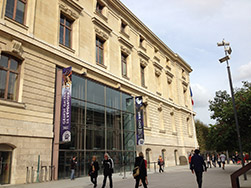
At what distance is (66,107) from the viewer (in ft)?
52.0

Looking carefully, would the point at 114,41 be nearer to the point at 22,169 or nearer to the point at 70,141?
the point at 70,141

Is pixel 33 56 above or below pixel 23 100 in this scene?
above

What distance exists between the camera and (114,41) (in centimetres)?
2508

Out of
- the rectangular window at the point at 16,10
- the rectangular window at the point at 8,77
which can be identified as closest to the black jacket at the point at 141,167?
the rectangular window at the point at 8,77

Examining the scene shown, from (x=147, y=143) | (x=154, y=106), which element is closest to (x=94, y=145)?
(x=147, y=143)

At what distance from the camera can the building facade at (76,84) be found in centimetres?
1384

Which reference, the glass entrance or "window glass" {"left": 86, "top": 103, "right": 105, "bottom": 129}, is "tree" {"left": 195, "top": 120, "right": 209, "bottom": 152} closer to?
"window glass" {"left": 86, "top": 103, "right": 105, "bottom": 129}

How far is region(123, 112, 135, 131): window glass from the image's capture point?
→ 76.5 feet

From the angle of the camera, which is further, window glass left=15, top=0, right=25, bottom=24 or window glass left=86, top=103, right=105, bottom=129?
window glass left=86, top=103, right=105, bottom=129

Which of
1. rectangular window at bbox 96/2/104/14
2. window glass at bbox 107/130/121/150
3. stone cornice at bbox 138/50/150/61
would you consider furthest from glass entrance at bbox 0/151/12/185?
stone cornice at bbox 138/50/150/61

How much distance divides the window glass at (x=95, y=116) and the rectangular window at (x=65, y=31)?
18.4ft

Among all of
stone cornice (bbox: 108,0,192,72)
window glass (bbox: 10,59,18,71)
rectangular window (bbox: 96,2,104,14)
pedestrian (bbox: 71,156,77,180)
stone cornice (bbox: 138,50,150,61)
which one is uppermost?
stone cornice (bbox: 108,0,192,72)

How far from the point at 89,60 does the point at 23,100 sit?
7965 mm

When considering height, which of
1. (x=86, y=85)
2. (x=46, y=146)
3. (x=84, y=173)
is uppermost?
(x=86, y=85)
